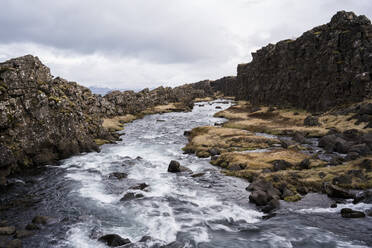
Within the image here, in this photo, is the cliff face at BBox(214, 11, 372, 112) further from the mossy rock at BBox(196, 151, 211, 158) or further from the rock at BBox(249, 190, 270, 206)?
the rock at BBox(249, 190, 270, 206)

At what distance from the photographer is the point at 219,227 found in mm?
25172

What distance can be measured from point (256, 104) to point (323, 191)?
319ft

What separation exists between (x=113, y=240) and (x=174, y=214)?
7574 mm

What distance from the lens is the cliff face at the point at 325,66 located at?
2921 inches

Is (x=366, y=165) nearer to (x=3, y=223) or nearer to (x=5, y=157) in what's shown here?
(x=3, y=223)

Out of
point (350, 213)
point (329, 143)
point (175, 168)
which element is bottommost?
point (350, 213)

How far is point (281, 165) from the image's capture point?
39875 mm

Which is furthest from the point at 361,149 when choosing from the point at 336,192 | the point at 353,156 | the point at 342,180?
the point at 336,192

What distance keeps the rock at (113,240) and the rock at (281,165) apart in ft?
82.7

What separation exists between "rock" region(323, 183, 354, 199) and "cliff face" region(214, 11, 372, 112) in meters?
52.9

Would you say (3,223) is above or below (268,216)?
above

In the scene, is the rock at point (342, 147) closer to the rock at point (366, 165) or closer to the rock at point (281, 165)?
the rock at point (366, 165)

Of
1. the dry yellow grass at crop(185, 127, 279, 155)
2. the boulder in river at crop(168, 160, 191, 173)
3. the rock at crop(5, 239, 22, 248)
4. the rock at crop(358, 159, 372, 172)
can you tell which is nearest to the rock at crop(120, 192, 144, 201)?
the boulder in river at crop(168, 160, 191, 173)

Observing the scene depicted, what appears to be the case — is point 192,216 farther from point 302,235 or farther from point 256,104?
point 256,104
